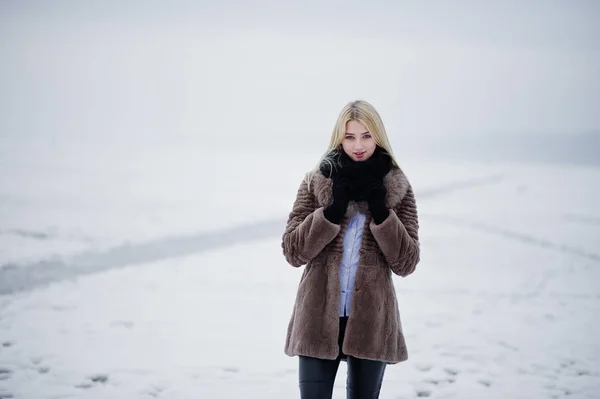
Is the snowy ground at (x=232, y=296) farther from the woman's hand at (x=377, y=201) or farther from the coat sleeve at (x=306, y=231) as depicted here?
the woman's hand at (x=377, y=201)

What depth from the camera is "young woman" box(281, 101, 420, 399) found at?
1931 millimetres

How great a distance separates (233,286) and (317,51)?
43285 millimetres

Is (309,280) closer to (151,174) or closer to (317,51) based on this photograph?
(151,174)

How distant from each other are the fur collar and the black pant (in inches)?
15.9

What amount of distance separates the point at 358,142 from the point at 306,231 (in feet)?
1.18

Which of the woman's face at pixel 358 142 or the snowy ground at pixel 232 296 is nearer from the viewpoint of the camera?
the woman's face at pixel 358 142

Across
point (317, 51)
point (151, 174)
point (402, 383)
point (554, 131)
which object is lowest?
point (402, 383)

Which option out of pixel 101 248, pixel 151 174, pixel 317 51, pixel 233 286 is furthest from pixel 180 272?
pixel 317 51

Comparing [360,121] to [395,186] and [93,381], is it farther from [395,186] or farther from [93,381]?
[93,381]

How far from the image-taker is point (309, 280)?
2.01 m

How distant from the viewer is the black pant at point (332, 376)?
196cm

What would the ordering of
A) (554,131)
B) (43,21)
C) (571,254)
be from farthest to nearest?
(43,21), (554,131), (571,254)

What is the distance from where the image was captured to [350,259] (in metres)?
2.02

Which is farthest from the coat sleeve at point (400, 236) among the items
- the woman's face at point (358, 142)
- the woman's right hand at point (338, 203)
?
the woman's face at point (358, 142)
